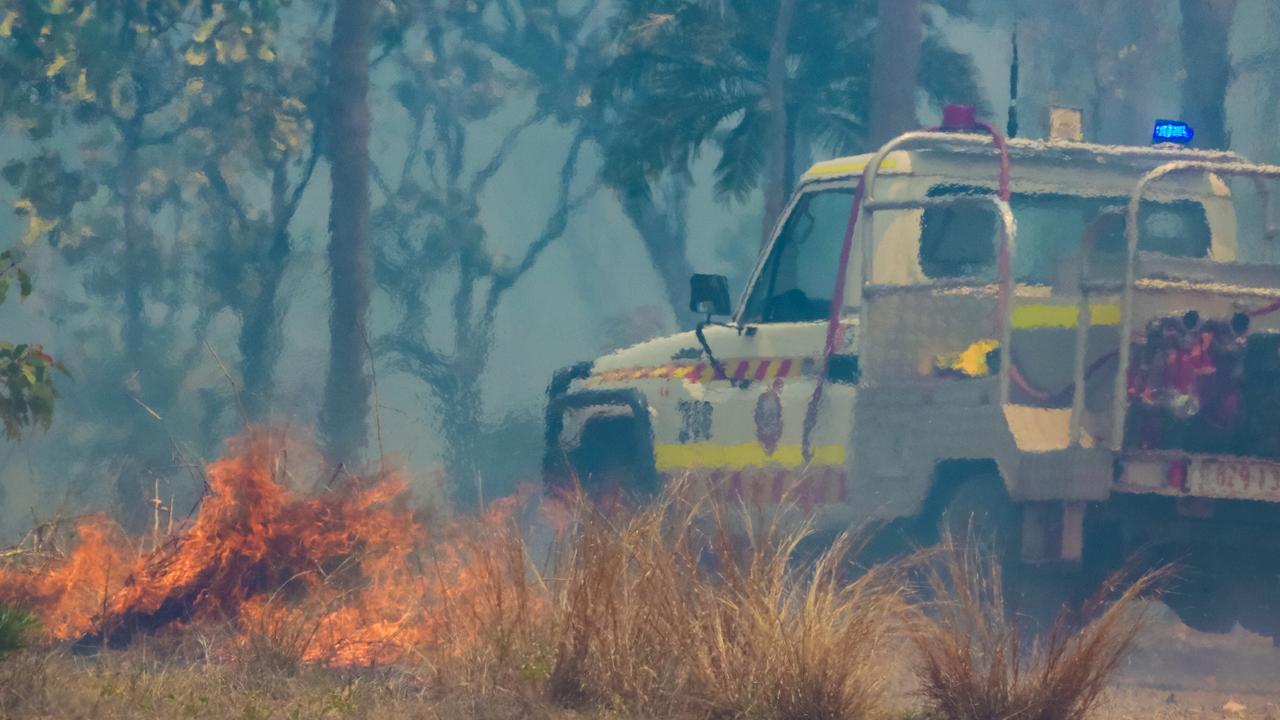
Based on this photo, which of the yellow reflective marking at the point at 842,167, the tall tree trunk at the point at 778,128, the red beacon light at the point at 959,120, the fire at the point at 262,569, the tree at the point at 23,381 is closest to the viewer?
the fire at the point at 262,569

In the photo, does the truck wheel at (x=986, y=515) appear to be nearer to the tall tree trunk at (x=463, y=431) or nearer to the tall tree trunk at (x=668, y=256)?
the tall tree trunk at (x=463, y=431)

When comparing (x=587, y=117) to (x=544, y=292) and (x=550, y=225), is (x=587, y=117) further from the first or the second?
(x=544, y=292)

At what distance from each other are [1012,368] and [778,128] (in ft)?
36.0

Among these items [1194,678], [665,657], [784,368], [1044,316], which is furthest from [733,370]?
[665,657]

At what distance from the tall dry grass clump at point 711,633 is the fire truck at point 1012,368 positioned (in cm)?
135

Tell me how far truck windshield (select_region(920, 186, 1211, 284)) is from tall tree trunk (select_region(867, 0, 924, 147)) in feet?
22.3

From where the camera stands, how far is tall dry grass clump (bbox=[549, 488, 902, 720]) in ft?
18.4

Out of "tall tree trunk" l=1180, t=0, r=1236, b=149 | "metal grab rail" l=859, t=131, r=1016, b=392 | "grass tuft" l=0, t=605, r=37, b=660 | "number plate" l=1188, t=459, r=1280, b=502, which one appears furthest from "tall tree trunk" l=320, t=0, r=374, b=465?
"grass tuft" l=0, t=605, r=37, b=660

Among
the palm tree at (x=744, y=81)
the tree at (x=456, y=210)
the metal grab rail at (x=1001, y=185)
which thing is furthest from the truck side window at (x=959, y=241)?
the tree at (x=456, y=210)

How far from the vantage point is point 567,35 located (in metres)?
29.2

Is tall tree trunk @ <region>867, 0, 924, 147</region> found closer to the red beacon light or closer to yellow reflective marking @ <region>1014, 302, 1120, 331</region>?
the red beacon light

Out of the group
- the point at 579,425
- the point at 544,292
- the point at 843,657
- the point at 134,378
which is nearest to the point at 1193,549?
the point at 843,657

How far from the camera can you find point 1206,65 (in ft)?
59.1

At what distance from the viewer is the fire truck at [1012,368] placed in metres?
7.96
